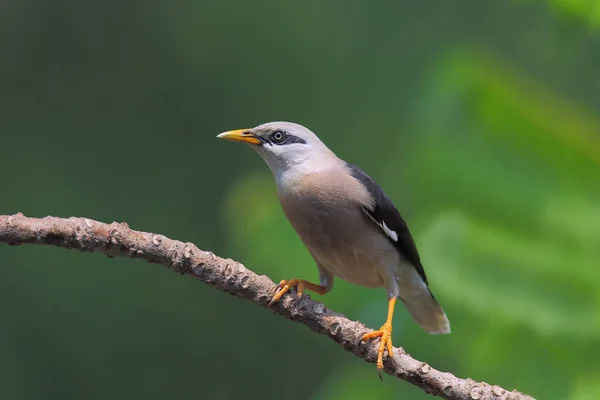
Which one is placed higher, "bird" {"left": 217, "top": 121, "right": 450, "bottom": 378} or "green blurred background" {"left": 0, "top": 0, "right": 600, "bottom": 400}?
"green blurred background" {"left": 0, "top": 0, "right": 600, "bottom": 400}

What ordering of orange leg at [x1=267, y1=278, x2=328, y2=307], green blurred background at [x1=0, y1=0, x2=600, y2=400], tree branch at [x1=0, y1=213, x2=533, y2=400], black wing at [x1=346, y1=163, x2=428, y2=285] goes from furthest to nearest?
1. green blurred background at [x1=0, y1=0, x2=600, y2=400]
2. black wing at [x1=346, y1=163, x2=428, y2=285]
3. orange leg at [x1=267, y1=278, x2=328, y2=307]
4. tree branch at [x1=0, y1=213, x2=533, y2=400]

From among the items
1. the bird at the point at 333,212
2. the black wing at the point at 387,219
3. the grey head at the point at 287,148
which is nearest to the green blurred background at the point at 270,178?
the black wing at the point at 387,219

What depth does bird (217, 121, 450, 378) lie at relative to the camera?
197cm

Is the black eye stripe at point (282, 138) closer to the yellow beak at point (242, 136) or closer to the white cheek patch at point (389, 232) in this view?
the yellow beak at point (242, 136)

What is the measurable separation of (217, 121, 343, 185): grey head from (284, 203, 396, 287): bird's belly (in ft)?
0.42

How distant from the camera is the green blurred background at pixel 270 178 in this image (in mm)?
2555

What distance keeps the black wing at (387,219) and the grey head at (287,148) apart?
0.32ft

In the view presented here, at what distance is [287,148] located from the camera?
2.07m

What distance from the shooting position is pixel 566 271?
8.26ft

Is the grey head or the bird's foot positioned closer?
the bird's foot

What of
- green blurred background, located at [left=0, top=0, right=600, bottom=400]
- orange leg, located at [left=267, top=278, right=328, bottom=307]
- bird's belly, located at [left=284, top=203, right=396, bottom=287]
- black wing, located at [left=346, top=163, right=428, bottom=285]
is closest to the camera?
orange leg, located at [left=267, top=278, right=328, bottom=307]

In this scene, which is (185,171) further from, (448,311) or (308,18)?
(448,311)

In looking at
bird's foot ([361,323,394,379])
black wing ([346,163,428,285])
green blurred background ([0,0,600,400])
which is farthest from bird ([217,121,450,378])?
green blurred background ([0,0,600,400])

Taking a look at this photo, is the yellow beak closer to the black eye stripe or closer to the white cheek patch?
the black eye stripe
